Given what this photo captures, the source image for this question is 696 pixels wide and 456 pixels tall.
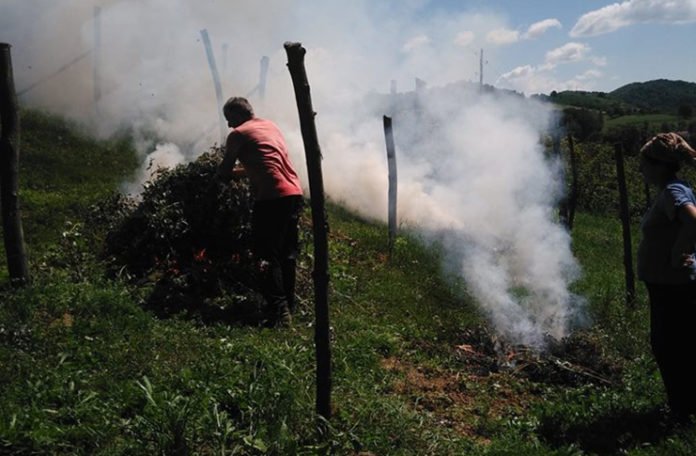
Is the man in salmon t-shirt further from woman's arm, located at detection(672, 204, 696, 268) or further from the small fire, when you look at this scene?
woman's arm, located at detection(672, 204, 696, 268)

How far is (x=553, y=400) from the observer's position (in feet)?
17.8

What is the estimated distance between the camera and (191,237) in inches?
291

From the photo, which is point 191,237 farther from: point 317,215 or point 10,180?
point 317,215

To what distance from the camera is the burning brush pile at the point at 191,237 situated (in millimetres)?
6859

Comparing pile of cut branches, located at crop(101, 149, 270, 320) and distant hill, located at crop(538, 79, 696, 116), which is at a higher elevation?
distant hill, located at crop(538, 79, 696, 116)

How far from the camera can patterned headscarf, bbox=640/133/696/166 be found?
4.29m

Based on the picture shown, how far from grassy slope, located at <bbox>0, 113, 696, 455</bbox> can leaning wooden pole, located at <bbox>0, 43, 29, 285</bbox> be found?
29cm

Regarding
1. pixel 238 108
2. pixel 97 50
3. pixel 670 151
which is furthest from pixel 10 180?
pixel 97 50

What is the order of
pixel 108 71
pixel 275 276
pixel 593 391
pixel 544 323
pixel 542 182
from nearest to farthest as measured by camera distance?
1. pixel 593 391
2. pixel 275 276
3. pixel 544 323
4. pixel 542 182
5. pixel 108 71

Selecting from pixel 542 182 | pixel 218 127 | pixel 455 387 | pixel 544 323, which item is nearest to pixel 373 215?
pixel 542 182

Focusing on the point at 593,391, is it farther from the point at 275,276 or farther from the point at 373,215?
the point at 373,215

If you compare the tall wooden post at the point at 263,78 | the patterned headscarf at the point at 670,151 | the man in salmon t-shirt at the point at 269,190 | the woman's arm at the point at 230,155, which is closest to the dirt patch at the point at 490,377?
the man in salmon t-shirt at the point at 269,190

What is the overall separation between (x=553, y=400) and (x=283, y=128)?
13.7 m

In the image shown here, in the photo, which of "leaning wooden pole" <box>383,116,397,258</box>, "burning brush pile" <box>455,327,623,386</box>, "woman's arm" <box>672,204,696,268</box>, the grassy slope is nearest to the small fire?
the grassy slope
